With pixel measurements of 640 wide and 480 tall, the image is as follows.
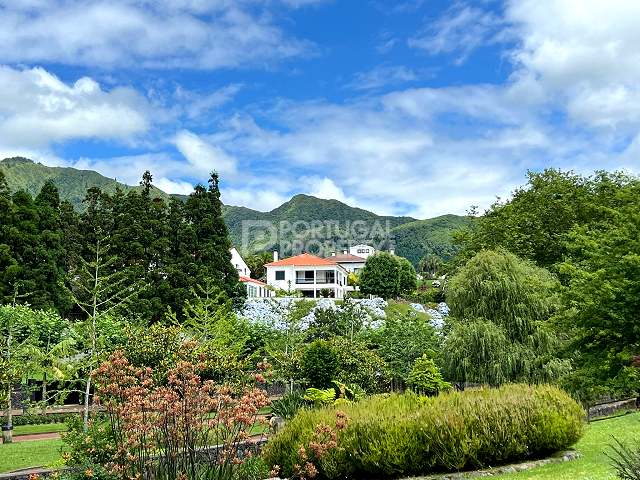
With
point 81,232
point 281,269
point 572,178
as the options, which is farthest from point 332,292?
point 572,178

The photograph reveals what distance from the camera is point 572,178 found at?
38.6 m

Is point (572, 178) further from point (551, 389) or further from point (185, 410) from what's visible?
point (185, 410)

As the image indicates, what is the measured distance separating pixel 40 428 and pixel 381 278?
58317 mm

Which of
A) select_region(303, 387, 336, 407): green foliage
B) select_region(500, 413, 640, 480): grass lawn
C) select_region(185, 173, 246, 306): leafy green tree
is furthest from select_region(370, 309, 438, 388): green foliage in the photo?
select_region(185, 173, 246, 306): leafy green tree

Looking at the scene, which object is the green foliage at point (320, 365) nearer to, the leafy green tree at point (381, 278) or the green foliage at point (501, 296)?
the green foliage at point (501, 296)

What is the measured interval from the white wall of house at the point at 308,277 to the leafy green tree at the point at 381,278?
4745 mm

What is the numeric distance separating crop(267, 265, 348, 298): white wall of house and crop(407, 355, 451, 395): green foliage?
195 feet

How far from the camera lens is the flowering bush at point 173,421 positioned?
25.0 ft

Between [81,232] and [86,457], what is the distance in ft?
144

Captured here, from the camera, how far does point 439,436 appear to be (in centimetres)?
1114

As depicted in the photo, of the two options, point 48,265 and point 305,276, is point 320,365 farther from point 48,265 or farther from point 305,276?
point 305,276

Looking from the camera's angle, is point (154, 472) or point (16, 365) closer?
point (154, 472)

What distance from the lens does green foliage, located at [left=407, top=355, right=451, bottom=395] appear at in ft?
74.7

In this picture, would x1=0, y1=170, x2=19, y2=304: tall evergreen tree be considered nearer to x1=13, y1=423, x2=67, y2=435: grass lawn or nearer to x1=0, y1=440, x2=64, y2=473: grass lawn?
x1=13, y1=423, x2=67, y2=435: grass lawn
